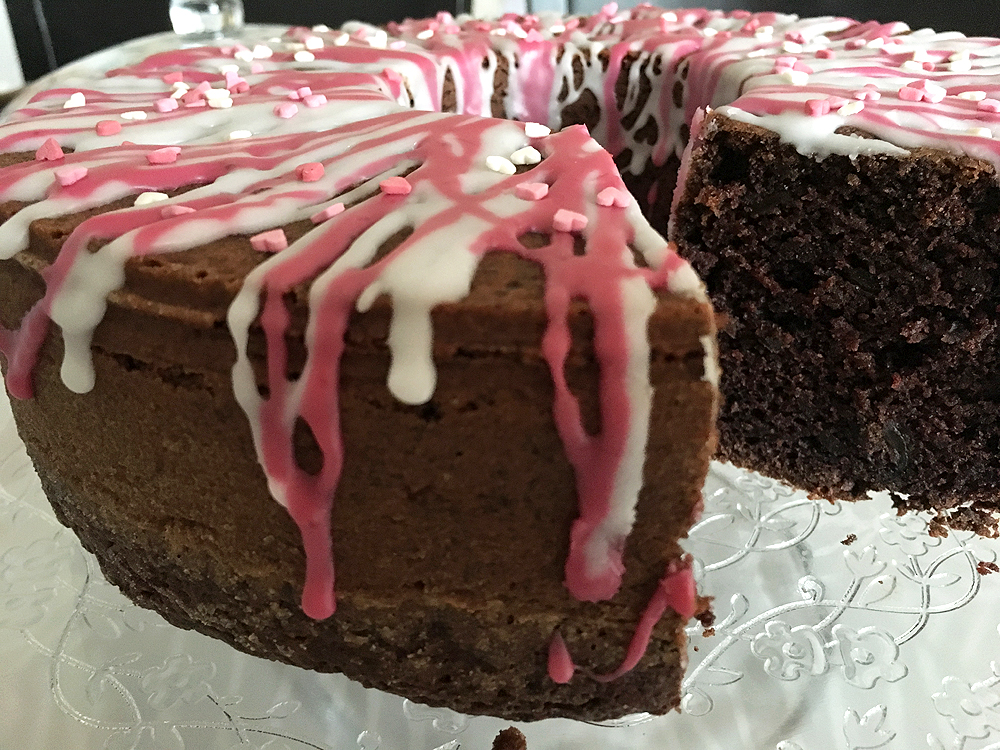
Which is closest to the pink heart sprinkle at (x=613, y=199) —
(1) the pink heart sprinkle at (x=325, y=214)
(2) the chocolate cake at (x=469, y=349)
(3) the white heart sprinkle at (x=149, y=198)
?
(2) the chocolate cake at (x=469, y=349)

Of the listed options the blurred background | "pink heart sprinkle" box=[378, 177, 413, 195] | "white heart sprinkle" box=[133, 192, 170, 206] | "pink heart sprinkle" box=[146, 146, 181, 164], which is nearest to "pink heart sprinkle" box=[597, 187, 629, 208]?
"pink heart sprinkle" box=[378, 177, 413, 195]

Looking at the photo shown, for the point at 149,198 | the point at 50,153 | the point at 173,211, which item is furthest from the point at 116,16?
the point at 173,211

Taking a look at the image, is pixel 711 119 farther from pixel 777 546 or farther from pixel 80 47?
pixel 80 47

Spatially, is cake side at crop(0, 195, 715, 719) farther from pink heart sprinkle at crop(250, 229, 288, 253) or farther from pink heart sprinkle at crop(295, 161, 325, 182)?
pink heart sprinkle at crop(295, 161, 325, 182)

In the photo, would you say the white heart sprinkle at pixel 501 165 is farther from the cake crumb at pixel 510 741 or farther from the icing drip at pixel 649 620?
the cake crumb at pixel 510 741

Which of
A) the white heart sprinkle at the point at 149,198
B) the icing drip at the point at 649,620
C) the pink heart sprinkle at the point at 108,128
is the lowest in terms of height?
the icing drip at the point at 649,620

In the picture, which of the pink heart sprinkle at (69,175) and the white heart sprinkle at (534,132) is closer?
the pink heart sprinkle at (69,175)
